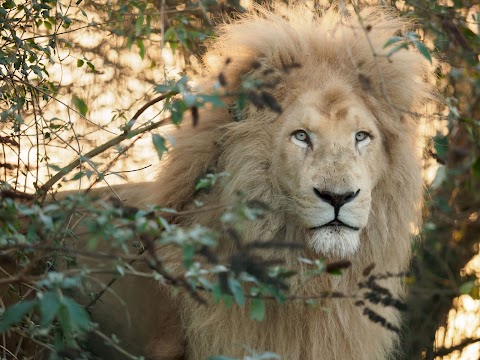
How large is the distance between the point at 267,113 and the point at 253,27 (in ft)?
1.69

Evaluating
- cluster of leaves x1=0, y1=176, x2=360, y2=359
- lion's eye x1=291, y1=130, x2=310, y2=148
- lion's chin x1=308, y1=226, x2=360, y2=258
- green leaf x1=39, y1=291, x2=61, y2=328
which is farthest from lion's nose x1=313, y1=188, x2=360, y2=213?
green leaf x1=39, y1=291, x2=61, y2=328

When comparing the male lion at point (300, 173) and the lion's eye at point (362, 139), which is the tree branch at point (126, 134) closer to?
the male lion at point (300, 173)

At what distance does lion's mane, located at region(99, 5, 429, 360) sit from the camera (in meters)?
3.99

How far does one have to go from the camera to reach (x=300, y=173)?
3756 millimetres

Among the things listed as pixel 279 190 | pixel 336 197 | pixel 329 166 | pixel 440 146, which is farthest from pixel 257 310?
pixel 440 146

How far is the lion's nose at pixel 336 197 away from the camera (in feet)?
11.8

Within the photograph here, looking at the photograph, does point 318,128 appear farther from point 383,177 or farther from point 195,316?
point 195,316

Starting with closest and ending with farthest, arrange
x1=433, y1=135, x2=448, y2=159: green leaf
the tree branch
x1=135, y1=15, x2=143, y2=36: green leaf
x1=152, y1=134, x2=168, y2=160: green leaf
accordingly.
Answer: x1=152, y1=134, x2=168, y2=160: green leaf < the tree branch < x1=135, y1=15, x2=143, y2=36: green leaf < x1=433, y1=135, x2=448, y2=159: green leaf

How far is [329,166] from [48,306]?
1.69m

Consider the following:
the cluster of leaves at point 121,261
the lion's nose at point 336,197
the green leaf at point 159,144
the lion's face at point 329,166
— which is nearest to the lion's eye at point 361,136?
the lion's face at point 329,166

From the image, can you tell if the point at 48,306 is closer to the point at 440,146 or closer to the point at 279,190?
the point at 279,190

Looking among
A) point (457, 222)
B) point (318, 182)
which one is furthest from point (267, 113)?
point (457, 222)

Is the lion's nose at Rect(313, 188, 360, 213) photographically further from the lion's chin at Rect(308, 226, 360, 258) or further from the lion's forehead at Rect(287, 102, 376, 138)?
the lion's forehead at Rect(287, 102, 376, 138)

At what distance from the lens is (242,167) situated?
3979 millimetres
